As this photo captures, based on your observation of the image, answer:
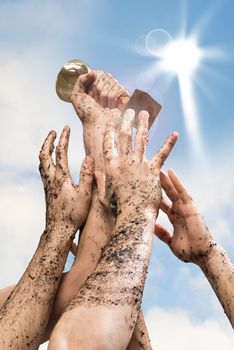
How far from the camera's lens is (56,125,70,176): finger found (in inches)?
153

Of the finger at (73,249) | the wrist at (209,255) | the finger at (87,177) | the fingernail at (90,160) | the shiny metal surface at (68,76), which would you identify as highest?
the shiny metal surface at (68,76)

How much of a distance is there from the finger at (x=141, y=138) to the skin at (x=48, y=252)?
0.63 meters

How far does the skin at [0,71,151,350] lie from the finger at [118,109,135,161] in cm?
49

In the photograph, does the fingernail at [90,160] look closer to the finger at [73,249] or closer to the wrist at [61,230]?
the wrist at [61,230]

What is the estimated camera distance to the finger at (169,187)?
3.86 metres

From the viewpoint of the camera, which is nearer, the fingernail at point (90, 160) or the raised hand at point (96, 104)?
the fingernail at point (90, 160)

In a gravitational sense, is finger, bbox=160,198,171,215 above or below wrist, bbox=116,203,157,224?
above

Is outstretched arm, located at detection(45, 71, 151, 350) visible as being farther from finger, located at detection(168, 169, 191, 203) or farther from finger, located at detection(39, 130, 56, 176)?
finger, located at detection(168, 169, 191, 203)

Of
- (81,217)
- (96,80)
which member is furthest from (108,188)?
(96,80)

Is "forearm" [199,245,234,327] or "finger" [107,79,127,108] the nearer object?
"forearm" [199,245,234,327]

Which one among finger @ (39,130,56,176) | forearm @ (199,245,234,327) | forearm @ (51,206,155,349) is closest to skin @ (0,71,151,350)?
finger @ (39,130,56,176)

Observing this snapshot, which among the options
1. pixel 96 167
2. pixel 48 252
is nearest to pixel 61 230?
pixel 48 252

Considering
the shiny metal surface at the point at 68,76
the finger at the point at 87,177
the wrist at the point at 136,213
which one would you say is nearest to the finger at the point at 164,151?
the wrist at the point at 136,213

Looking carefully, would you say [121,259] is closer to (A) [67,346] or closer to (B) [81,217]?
(A) [67,346]
